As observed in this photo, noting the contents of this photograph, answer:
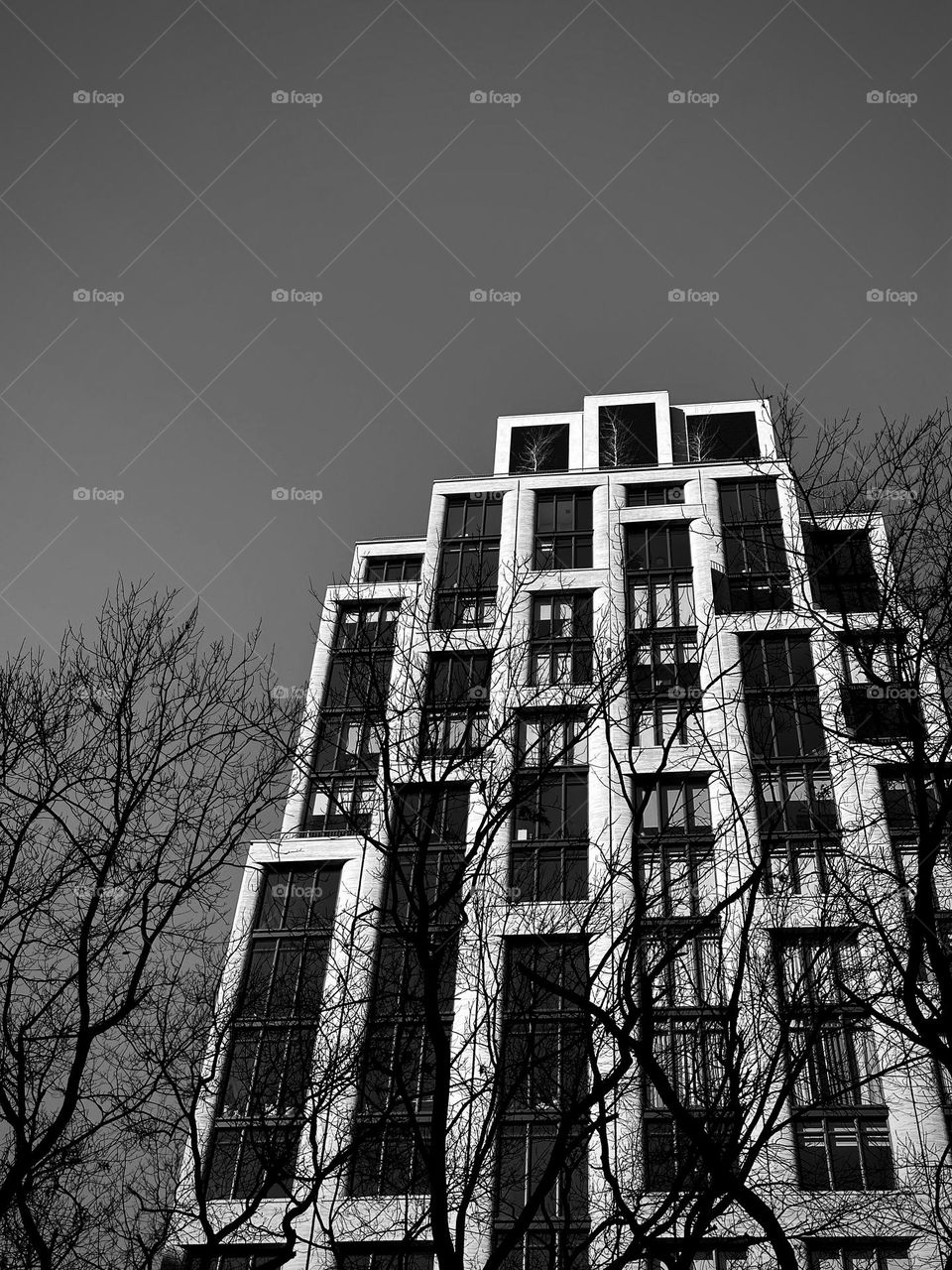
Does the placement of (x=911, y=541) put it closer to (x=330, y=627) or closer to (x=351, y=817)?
(x=351, y=817)

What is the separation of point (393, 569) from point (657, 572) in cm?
1335

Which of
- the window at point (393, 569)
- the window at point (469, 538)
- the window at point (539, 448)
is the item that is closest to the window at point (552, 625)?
the window at point (469, 538)

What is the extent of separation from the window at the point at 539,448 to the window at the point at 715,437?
5.93 meters

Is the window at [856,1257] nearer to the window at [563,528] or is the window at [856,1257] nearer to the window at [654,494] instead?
the window at [563,528]

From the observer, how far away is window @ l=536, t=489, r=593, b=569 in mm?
51562

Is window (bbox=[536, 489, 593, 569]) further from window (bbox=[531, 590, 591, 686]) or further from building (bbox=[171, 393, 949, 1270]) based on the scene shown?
window (bbox=[531, 590, 591, 686])

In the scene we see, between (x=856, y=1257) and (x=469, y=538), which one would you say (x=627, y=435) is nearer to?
(x=469, y=538)

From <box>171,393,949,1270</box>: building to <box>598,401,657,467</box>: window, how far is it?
8.0 inches

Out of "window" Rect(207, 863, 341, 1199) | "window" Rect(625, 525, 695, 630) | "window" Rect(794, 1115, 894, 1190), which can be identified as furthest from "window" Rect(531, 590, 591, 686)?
"window" Rect(794, 1115, 894, 1190)

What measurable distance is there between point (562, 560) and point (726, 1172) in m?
41.3

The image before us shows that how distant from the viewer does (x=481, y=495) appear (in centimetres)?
5550

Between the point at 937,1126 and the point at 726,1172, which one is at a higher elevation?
the point at 937,1126

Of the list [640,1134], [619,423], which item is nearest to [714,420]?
[619,423]

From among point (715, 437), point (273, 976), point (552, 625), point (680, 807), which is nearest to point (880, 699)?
point (273, 976)
